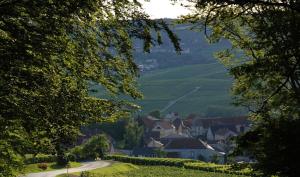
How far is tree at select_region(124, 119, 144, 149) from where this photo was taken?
387 ft

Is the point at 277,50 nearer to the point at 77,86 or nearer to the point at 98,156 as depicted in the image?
the point at 77,86

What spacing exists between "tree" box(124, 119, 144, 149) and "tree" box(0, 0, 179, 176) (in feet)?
333

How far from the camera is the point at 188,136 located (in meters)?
161

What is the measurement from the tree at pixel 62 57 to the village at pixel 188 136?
9419cm

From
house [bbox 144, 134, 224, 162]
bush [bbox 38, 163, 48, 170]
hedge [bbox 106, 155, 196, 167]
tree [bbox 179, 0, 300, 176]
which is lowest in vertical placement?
house [bbox 144, 134, 224, 162]

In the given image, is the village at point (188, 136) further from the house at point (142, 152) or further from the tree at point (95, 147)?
the tree at point (95, 147)

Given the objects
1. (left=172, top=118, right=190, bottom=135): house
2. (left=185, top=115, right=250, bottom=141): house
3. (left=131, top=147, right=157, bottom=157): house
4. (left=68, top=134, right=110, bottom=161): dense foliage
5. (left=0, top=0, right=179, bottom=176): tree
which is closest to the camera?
(left=0, top=0, right=179, bottom=176): tree

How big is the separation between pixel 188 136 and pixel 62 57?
148854 mm

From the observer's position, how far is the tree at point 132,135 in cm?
11785

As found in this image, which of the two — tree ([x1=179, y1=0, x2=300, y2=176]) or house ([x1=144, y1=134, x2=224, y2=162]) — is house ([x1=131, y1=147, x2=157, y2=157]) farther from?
tree ([x1=179, y1=0, x2=300, y2=176])

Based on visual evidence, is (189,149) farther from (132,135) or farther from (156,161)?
(156,161)

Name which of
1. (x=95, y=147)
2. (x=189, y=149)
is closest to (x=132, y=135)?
(x=189, y=149)

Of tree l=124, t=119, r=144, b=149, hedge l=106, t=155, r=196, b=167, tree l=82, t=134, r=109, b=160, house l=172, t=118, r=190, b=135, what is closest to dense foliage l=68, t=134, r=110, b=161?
tree l=82, t=134, r=109, b=160

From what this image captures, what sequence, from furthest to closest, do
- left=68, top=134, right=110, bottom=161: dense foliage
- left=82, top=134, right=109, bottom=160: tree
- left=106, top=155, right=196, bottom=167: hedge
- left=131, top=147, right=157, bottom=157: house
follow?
left=131, top=147, right=157, bottom=157: house
left=82, top=134, right=109, bottom=160: tree
left=68, top=134, right=110, bottom=161: dense foliage
left=106, top=155, right=196, bottom=167: hedge
